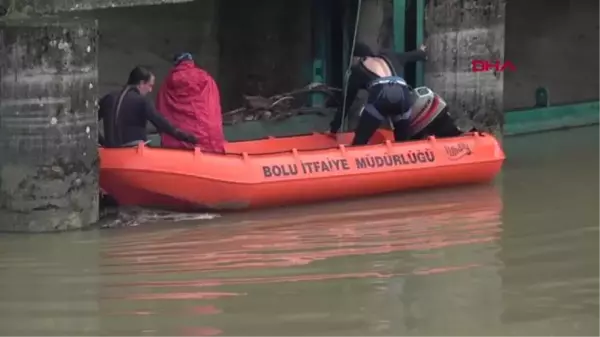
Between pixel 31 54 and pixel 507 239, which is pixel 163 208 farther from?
pixel 507 239

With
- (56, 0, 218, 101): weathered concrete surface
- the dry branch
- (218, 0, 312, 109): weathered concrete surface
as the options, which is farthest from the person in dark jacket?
(218, 0, 312, 109): weathered concrete surface

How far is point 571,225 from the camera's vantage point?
9.17 meters

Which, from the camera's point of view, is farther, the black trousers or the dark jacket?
the dark jacket

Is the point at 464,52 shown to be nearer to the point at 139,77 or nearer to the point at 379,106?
the point at 379,106

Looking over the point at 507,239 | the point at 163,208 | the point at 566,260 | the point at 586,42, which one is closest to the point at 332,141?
the point at 163,208

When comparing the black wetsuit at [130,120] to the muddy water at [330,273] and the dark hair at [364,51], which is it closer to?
the muddy water at [330,273]

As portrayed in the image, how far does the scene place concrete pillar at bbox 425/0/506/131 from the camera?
42.2ft

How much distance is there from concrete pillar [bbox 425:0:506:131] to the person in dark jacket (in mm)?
3853

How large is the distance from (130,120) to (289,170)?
4.15ft


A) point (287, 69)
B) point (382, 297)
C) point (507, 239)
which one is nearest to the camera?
point (382, 297)

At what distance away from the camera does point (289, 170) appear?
10.0 metres

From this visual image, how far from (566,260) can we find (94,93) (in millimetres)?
3473

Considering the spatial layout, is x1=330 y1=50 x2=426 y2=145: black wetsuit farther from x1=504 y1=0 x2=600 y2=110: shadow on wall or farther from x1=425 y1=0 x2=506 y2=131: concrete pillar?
x1=504 y1=0 x2=600 y2=110: shadow on wall

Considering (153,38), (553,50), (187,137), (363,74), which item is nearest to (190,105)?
(187,137)
